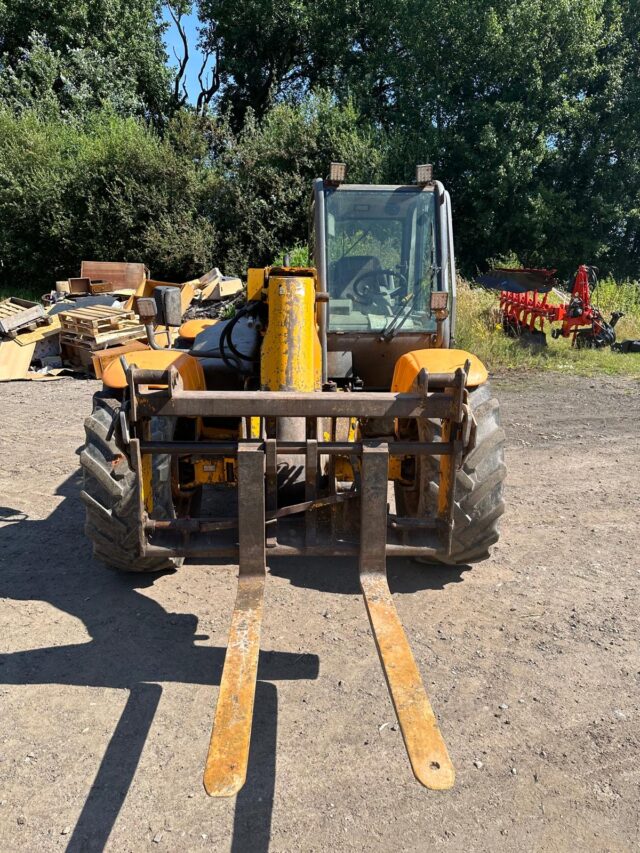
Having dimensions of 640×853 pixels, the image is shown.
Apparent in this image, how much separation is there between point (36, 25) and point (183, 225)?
9.94 m

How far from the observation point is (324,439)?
403 cm

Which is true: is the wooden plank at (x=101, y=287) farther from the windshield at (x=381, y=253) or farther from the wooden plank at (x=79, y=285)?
the windshield at (x=381, y=253)

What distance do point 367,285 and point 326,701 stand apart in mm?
3021

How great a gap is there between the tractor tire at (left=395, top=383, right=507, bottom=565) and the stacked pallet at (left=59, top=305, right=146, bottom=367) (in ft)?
26.2

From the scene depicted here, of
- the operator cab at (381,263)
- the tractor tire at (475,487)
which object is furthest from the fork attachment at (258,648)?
the operator cab at (381,263)

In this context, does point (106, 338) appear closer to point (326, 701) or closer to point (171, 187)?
point (171, 187)

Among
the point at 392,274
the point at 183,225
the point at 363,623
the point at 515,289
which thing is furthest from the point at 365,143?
the point at 363,623

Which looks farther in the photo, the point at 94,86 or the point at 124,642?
the point at 94,86

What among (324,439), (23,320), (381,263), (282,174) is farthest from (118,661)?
(282,174)

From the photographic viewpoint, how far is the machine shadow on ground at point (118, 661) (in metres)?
2.55

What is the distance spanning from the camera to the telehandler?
122 inches

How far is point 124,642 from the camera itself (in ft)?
11.8

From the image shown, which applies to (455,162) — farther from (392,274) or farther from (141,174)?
(392,274)

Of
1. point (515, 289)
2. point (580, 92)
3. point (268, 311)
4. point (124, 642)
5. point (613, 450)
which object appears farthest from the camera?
point (580, 92)
